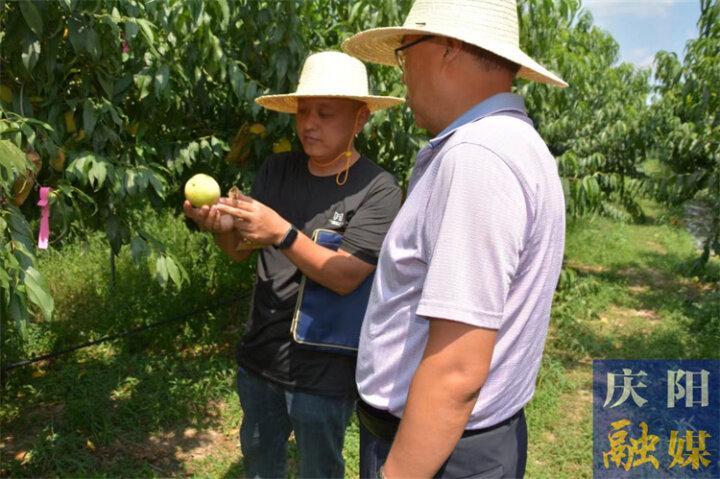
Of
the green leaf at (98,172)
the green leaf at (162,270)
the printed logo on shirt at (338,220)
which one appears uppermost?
the printed logo on shirt at (338,220)

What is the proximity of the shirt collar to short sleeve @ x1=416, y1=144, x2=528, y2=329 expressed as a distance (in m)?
0.12

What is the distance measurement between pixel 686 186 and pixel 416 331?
4.90 meters

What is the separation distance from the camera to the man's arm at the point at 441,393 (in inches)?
42.1

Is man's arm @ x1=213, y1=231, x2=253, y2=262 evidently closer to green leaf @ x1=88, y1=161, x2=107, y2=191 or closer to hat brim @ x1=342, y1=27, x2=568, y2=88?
green leaf @ x1=88, y1=161, x2=107, y2=191

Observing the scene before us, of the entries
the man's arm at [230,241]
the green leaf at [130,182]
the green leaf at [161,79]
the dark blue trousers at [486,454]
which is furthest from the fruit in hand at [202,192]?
the dark blue trousers at [486,454]

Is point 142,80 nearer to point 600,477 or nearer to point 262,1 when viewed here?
point 262,1

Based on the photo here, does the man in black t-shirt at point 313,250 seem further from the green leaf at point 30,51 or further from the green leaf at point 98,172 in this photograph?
the green leaf at point 30,51

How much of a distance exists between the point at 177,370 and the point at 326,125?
8.75 feet

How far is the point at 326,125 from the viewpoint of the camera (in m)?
1.99

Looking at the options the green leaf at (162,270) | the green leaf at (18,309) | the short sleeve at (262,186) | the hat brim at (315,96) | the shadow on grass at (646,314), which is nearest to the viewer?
the green leaf at (18,309)

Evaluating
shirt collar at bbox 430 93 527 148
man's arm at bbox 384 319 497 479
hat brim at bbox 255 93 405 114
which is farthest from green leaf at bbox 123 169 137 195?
man's arm at bbox 384 319 497 479

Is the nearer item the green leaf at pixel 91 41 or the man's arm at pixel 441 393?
the man's arm at pixel 441 393

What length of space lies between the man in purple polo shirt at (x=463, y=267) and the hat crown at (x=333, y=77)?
0.62 m

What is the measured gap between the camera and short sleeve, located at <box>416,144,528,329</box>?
3.43 feet
